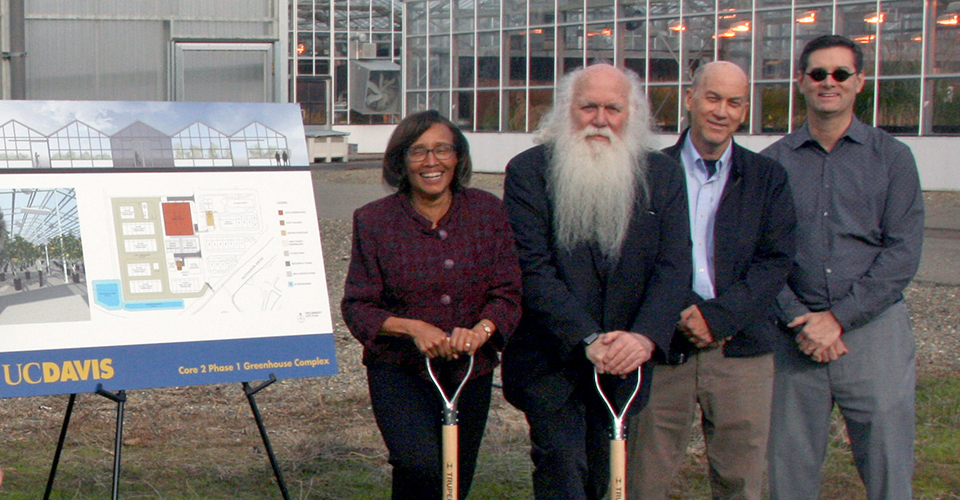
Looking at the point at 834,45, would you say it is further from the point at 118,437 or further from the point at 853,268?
the point at 118,437

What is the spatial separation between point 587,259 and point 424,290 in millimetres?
546

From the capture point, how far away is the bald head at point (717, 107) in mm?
3607

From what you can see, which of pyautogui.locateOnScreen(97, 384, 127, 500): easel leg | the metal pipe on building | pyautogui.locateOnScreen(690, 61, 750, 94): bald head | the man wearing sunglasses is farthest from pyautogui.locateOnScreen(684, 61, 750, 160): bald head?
the metal pipe on building

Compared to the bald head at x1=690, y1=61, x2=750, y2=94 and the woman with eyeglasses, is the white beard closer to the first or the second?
the woman with eyeglasses

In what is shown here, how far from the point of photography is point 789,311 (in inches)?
146

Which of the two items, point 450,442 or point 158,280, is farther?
point 158,280

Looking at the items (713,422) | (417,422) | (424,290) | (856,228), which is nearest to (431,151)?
(424,290)

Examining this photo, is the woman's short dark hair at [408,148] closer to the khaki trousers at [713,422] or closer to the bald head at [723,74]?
the bald head at [723,74]

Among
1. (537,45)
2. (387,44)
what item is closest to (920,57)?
(537,45)

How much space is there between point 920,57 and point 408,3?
51.6 ft

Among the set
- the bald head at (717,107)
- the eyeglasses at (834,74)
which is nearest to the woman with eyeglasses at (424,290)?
the bald head at (717,107)

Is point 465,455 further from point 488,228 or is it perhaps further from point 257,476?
point 257,476

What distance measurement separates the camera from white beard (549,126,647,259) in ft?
11.4

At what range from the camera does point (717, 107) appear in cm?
361
